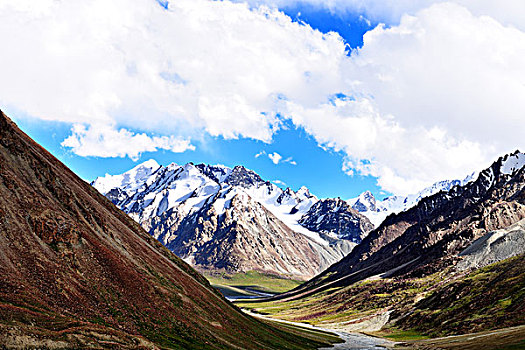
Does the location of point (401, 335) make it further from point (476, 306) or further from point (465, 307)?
point (476, 306)

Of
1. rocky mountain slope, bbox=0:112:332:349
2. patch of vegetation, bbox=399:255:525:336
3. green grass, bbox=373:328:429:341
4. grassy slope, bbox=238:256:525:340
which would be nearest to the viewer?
rocky mountain slope, bbox=0:112:332:349

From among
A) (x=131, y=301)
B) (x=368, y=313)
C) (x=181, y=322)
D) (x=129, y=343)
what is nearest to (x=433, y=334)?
(x=368, y=313)

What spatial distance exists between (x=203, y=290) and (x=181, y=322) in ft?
108

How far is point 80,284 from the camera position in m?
56.2

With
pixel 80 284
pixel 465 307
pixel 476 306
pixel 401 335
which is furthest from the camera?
pixel 401 335

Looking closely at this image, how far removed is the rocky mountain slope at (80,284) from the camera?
42375 mm

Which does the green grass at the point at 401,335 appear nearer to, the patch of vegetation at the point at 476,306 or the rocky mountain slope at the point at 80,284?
the patch of vegetation at the point at 476,306

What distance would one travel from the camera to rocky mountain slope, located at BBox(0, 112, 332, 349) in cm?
4238

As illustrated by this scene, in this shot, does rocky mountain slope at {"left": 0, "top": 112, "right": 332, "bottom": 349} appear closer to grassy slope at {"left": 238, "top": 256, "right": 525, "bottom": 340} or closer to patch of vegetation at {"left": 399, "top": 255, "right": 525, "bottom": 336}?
patch of vegetation at {"left": 399, "top": 255, "right": 525, "bottom": 336}

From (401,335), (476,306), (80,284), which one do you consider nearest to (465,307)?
(476,306)

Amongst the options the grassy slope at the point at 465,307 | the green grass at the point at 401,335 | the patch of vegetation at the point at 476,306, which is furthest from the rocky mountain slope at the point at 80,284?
the grassy slope at the point at 465,307

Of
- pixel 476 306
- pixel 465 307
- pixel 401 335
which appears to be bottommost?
pixel 401 335

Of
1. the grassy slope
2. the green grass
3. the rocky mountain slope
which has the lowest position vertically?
the rocky mountain slope

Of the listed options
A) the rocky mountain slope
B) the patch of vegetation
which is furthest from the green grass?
the rocky mountain slope
